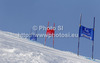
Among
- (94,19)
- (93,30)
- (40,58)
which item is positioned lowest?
(40,58)

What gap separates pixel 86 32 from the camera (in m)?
17.7

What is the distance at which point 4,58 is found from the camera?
535 centimetres

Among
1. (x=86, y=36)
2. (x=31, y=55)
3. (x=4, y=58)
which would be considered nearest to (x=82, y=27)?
(x=86, y=36)

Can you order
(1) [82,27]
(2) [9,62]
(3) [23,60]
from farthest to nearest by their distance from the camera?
(1) [82,27] → (3) [23,60] → (2) [9,62]

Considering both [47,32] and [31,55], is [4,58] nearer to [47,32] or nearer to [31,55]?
[31,55]

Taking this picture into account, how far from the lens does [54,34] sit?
2256cm

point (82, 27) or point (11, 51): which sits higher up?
point (82, 27)

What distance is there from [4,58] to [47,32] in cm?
1779

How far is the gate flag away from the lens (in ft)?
56.8

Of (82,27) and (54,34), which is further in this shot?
(54,34)

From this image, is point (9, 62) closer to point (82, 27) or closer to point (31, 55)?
point (31, 55)

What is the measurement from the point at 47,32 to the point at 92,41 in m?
7.15

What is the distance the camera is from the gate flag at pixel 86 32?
17325 millimetres

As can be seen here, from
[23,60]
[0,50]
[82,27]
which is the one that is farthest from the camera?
[82,27]
